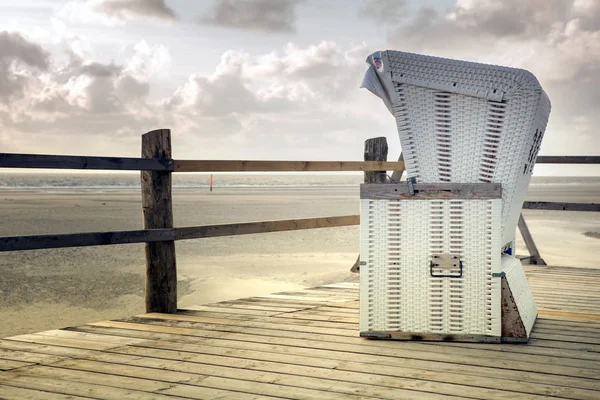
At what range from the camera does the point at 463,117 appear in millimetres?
2898

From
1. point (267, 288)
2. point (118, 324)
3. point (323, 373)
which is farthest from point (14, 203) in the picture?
point (323, 373)

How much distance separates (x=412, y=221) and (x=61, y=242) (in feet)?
6.01

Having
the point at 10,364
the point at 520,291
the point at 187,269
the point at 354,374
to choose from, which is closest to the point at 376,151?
the point at 520,291

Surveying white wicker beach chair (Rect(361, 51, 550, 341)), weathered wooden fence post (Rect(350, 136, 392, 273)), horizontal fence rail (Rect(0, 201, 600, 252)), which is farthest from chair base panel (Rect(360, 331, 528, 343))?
weathered wooden fence post (Rect(350, 136, 392, 273))

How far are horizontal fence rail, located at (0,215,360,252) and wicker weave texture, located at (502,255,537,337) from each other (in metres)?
1.62

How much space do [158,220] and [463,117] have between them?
6.32ft

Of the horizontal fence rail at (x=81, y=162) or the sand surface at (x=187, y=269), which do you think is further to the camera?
the sand surface at (x=187, y=269)

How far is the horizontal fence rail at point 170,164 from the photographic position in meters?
3.15

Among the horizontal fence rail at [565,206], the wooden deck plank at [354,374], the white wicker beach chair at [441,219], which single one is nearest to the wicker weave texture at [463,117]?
the white wicker beach chair at [441,219]

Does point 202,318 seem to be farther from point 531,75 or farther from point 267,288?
point 267,288

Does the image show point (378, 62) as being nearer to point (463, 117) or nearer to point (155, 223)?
Answer: point (463, 117)

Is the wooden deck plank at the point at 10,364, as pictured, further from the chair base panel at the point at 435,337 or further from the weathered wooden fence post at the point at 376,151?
the weathered wooden fence post at the point at 376,151

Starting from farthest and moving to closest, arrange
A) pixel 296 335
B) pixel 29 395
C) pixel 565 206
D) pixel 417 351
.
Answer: pixel 565 206 < pixel 296 335 < pixel 417 351 < pixel 29 395

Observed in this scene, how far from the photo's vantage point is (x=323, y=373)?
243cm
